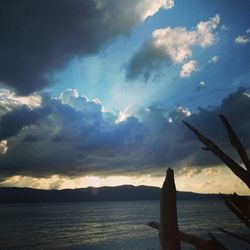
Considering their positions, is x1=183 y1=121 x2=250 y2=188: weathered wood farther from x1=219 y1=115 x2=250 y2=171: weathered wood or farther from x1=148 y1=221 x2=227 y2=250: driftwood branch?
x1=148 y1=221 x2=227 y2=250: driftwood branch

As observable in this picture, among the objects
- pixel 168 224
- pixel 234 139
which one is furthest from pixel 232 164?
pixel 168 224

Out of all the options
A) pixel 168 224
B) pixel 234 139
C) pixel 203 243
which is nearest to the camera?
pixel 168 224

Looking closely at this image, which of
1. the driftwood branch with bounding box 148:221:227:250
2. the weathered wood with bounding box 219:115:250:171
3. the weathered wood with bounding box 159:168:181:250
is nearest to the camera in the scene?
the weathered wood with bounding box 159:168:181:250

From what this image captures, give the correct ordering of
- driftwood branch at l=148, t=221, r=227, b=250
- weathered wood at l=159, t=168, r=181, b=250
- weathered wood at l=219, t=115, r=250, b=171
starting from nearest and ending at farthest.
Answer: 1. weathered wood at l=159, t=168, r=181, b=250
2. weathered wood at l=219, t=115, r=250, b=171
3. driftwood branch at l=148, t=221, r=227, b=250

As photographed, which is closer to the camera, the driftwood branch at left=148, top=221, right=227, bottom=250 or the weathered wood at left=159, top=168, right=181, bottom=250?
the weathered wood at left=159, top=168, right=181, bottom=250

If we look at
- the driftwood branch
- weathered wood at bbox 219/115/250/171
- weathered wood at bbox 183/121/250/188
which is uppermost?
weathered wood at bbox 219/115/250/171

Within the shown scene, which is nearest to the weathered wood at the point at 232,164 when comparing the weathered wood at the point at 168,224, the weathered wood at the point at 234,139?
the weathered wood at the point at 234,139

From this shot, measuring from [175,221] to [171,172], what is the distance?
1.01ft

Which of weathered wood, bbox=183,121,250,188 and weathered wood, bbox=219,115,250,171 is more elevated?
weathered wood, bbox=219,115,250,171

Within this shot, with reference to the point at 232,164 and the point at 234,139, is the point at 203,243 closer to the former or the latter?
the point at 232,164

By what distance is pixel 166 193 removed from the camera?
2.00 m

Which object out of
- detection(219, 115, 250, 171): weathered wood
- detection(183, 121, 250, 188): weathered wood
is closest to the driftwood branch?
detection(183, 121, 250, 188): weathered wood

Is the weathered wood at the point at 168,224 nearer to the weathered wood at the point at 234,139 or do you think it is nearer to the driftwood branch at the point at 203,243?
the driftwood branch at the point at 203,243

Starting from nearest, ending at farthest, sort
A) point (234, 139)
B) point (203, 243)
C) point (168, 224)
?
point (168, 224)
point (234, 139)
point (203, 243)
